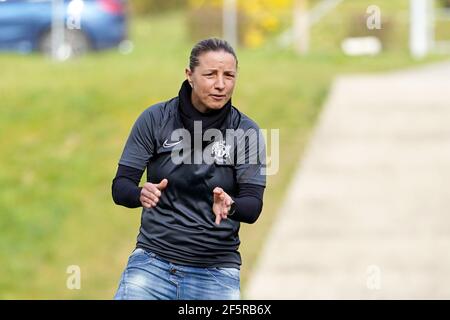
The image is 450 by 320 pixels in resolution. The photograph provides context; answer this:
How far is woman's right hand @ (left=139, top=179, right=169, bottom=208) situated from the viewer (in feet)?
16.2

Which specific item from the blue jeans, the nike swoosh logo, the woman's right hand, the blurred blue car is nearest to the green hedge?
the blurred blue car

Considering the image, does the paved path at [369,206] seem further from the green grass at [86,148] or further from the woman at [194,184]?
the woman at [194,184]

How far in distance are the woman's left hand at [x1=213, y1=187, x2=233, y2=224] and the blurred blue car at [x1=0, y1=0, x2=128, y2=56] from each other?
64.2 feet

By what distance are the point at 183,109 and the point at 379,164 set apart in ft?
41.9

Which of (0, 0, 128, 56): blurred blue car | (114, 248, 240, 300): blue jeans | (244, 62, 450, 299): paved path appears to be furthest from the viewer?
(0, 0, 128, 56): blurred blue car

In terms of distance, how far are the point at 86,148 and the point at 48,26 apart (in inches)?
261

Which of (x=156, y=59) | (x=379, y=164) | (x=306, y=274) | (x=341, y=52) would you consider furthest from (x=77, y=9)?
(x=306, y=274)

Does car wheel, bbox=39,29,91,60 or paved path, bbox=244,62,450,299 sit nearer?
paved path, bbox=244,62,450,299

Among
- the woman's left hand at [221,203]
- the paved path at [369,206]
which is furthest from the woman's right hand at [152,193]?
the paved path at [369,206]

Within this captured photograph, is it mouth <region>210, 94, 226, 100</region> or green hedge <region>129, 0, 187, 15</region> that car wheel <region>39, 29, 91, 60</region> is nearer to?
green hedge <region>129, 0, 187, 15</region>

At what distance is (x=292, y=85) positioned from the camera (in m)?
19.6

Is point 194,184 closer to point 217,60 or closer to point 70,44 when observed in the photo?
point 217,60

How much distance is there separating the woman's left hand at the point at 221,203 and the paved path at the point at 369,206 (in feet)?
30.3

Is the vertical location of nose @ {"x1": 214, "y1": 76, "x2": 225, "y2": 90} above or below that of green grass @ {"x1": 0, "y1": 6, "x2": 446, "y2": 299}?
below
